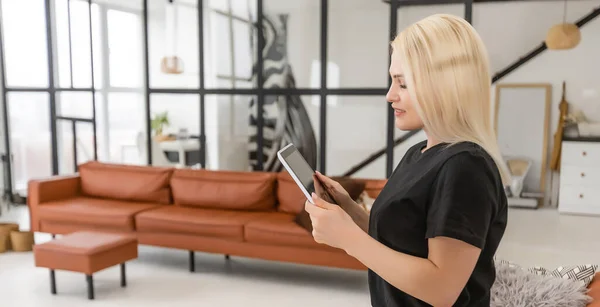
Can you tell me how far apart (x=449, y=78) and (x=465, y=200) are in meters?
0.21

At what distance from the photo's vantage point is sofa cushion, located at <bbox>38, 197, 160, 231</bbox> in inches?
169

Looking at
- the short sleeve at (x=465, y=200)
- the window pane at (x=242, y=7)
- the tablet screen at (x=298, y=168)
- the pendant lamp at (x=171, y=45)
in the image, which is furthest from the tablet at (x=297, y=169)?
the pendant lamp at (x=171, y=45)

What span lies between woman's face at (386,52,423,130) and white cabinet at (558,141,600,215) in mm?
6279

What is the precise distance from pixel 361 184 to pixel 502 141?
371 centimetres

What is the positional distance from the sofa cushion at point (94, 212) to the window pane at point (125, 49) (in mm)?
2177

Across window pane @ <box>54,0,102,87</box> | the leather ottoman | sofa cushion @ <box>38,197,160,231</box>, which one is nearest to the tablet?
the leather ottoman

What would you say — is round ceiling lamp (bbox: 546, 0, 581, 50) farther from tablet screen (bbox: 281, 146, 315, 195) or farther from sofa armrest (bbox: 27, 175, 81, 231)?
tablet screen (bbox: 281, 146, 315, 195)

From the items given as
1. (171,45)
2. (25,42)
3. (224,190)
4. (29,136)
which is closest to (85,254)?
(224,190)

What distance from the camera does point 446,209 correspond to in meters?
0.89

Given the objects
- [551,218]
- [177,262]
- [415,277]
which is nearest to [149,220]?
[177,262]

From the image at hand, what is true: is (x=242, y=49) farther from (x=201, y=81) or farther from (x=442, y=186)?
(x=442, y=186)

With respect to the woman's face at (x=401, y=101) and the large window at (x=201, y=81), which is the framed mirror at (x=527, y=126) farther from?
the woman's face at (x=401, y=101)

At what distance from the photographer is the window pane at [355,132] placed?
5.05 metres

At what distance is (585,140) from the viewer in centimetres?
645
